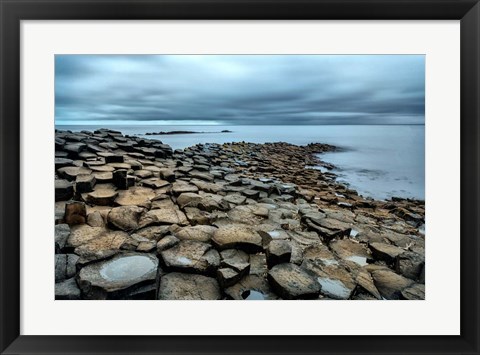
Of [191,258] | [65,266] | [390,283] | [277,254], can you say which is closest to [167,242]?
[191,258]

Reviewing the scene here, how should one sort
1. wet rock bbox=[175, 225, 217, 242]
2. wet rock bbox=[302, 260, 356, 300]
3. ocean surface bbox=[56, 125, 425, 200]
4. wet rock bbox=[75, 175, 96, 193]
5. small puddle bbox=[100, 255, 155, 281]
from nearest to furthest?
small puddle bbox=[100, 255, 155, 281]
wet rock bbox=[302, 260, 356, 300]
wet rock bbox=[175, 225, 217, 242]
ocean surface bbox=[56, 125, 425, 200]
wet rock bbox=[75, 175, 96, 193]

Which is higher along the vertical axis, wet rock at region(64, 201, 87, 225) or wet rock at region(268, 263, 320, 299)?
wet rock at region(64, 201, 87, 225)

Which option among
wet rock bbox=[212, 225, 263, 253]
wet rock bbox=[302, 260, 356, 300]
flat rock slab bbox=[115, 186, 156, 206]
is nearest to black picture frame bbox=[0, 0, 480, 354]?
wet rock bbox=[302, 260, 356, 300]

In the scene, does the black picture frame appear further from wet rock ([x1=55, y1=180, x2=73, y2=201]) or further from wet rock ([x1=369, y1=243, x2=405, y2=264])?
wet rock ([x1=55, y1=180, x2=73, y2=201])

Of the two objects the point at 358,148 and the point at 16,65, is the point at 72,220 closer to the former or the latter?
the point at 16,65

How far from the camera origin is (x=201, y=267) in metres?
1.29

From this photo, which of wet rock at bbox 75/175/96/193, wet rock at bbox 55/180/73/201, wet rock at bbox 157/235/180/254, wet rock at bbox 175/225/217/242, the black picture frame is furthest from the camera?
wet rock at bbox 75/175/96/193

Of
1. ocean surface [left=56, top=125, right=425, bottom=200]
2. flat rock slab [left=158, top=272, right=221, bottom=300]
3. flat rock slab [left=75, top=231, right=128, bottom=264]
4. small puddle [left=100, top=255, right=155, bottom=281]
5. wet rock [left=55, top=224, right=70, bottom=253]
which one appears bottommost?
flat rock slab [left=158, top=272, right=221, bottom=300]

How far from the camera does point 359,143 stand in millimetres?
1966

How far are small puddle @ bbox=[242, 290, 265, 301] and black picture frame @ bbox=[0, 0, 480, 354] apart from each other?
0.17m

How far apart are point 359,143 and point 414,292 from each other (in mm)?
1013

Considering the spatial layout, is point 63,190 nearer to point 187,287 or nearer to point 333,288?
point 187,287

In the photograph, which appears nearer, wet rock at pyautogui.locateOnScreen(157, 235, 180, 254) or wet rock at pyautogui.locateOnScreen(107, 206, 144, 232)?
wet rock at pyautogui.locateOnScreen(157, 235, 180, 254)

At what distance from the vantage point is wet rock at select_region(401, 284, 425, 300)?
123 cm
